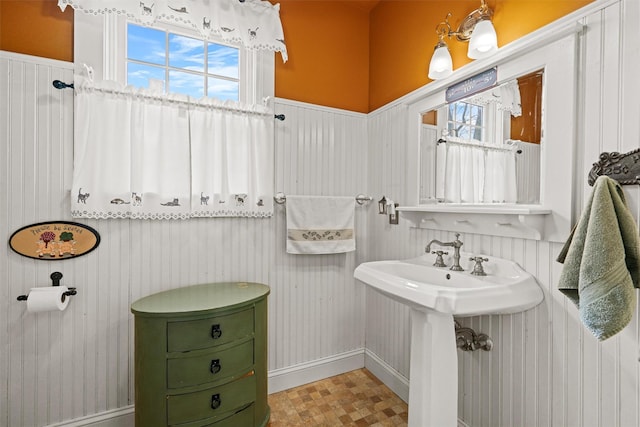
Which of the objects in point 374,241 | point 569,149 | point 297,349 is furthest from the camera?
point 374,241

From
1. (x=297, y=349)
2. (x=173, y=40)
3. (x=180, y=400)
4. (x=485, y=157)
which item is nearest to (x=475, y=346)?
(x=485, y=157)

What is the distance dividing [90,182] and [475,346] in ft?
7.08

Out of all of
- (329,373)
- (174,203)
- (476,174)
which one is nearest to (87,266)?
(174,203)

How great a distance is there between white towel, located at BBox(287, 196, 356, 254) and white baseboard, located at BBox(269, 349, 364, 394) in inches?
33.1

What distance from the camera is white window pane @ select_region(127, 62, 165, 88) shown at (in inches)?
68.3

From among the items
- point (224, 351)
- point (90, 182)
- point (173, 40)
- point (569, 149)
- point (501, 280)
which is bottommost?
point (224, 351)

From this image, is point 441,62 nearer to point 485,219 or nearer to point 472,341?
point 485,219

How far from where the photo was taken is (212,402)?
1457 millimetres

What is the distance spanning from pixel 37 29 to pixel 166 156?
33.3 inches

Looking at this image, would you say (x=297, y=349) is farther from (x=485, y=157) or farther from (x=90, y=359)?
(x=485, y=157)

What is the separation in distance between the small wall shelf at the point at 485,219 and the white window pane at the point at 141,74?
1.71 m

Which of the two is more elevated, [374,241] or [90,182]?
[90,182]

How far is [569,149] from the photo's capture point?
1148 millimetres

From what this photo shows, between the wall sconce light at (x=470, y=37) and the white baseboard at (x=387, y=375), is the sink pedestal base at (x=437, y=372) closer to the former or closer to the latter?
the white baseboard at (x=387, y=375)
